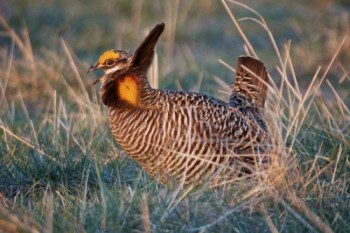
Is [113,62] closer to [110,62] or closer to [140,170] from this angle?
[110,62]

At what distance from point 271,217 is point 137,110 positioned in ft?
3.60

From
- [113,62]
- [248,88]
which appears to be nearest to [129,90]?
[113,62]

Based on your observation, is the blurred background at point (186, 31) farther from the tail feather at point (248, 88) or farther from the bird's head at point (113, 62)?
the bird's head at point (113, 62)

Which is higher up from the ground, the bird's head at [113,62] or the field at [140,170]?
the bird's head at [113,62]

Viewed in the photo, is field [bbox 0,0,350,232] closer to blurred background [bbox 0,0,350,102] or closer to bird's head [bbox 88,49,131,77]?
blurred background [bbox 0,0,350,102]

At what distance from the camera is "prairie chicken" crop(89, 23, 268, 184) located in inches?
188

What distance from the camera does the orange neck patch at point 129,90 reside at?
16.5 feet

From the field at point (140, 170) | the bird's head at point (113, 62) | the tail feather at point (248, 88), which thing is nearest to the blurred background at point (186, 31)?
the field at point (140, 170)

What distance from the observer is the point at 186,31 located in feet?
33.6

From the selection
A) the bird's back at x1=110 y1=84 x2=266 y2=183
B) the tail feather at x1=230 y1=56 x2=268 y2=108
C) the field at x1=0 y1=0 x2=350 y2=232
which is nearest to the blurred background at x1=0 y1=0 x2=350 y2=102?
the field at x1=0 y1=0 x2=350 y2=232

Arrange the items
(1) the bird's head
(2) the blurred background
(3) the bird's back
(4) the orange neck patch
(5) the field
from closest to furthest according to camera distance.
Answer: (5) the field, (3) the bird's back, (4) the orange neck patch, (1) the bird's head, (2) the blurred background

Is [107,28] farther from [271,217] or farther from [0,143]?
[271,217]

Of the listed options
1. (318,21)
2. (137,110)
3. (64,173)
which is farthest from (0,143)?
(318,21)

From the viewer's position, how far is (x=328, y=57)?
9305mm
